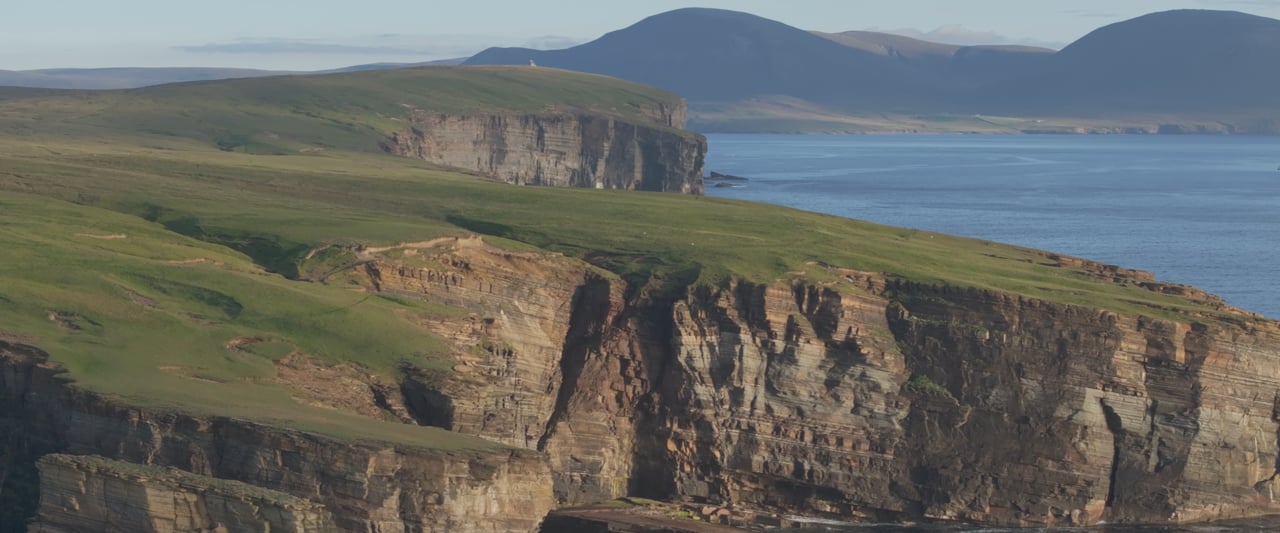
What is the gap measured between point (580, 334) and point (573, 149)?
112m

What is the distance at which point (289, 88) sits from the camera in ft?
585

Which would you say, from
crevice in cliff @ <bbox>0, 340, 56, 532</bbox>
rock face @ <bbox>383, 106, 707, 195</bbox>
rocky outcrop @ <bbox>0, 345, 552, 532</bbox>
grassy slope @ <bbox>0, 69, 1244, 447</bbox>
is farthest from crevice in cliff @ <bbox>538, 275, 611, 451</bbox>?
rock face @ <bbox>383, 106, 707, 195</bbox>

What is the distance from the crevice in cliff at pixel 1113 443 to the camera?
70.8 metres

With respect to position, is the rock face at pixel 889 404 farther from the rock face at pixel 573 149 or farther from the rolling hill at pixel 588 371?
the rock face at pixel 573 149

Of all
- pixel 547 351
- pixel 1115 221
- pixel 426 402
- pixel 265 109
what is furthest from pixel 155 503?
pixel 1115 221

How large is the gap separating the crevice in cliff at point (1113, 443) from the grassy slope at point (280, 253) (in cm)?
434

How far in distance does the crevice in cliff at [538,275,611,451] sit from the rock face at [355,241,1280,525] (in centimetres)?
23

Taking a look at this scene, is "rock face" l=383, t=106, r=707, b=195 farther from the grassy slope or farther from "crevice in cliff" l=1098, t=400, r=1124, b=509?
"crevice in cliff" l=1098, t=400, r=1124, b=509

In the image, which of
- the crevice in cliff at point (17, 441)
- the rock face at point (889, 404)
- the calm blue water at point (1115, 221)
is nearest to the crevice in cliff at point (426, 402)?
the rock face at point (889, 404)

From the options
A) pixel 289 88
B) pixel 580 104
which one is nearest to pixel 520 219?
pixel 289 88

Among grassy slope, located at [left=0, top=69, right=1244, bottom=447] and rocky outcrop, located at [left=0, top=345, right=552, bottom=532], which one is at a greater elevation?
grassy slope, located at [left=0, top=69, right=1244, bottom=447]

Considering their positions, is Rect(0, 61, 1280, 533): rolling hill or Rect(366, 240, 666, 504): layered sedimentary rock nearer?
Rect(0, 61, 1280, 533): rolling hill

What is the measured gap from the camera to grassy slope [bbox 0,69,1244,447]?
63906mm

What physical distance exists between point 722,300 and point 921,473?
32.1 ft
